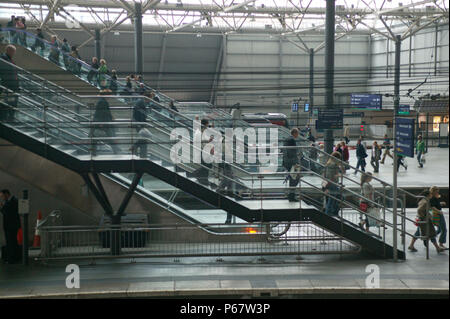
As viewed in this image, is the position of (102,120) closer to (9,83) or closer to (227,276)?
(9,83)

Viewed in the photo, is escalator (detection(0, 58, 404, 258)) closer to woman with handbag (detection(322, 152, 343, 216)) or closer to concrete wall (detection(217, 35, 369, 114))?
woman with handbag (detection(322, 152, 343, 216))

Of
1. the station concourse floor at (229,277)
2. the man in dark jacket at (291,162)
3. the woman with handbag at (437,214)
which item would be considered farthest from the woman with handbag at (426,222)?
the man in dark jacket at (291,162)

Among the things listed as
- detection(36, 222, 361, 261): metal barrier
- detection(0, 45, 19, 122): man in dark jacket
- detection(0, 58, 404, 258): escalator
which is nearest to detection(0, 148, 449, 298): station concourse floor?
detection(36, 222, 361, 261): metal barrier

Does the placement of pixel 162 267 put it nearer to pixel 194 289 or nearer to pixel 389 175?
pixel 194 289

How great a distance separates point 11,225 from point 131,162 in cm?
285

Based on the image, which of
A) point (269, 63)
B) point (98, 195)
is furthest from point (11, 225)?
point (269, 63)

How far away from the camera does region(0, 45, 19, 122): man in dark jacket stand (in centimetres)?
1177

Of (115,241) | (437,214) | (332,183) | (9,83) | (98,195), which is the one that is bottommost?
(115,241)

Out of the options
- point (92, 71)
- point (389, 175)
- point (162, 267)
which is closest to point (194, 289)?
point (162, 267)

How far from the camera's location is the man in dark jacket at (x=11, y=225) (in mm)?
11859

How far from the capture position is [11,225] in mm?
11906

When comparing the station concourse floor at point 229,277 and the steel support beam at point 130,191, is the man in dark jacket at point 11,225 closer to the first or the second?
the station concourse floor at point 229,277

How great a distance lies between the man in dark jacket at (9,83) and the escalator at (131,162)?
0.32 ft

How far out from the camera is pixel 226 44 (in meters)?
46.1
